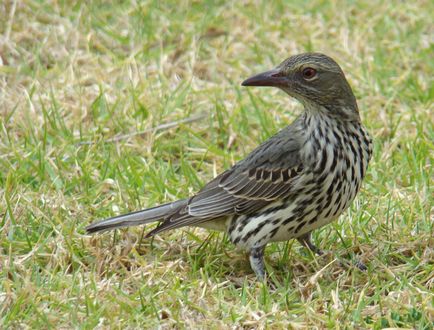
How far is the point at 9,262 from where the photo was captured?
271 inches

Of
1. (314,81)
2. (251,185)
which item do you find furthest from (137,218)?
(314,81)

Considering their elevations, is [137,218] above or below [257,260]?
above

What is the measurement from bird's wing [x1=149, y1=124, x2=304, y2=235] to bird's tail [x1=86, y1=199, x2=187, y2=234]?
11 centimetres

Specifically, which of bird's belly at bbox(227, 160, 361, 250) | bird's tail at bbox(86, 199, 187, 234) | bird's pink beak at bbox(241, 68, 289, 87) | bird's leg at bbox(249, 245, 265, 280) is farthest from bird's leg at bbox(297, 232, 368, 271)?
bird's pink beak at bbox(241, 68, 289, 87)

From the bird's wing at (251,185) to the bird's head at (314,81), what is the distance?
0.29 meters

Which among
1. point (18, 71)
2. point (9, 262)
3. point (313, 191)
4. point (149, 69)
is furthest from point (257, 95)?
point (9, 262)

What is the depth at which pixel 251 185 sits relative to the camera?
286 inches

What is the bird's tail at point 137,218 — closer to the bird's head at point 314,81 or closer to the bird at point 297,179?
the bird at point 297,179

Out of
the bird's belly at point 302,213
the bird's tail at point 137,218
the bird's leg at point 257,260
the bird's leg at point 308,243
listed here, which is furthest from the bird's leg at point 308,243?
the bird's tail at point 137,218

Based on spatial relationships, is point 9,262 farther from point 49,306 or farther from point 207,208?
point 207,208

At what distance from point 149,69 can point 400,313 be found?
4.39 m

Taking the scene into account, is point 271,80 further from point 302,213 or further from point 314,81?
point 302,213

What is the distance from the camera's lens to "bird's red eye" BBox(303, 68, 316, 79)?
277 inches

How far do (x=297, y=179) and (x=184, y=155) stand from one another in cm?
196
